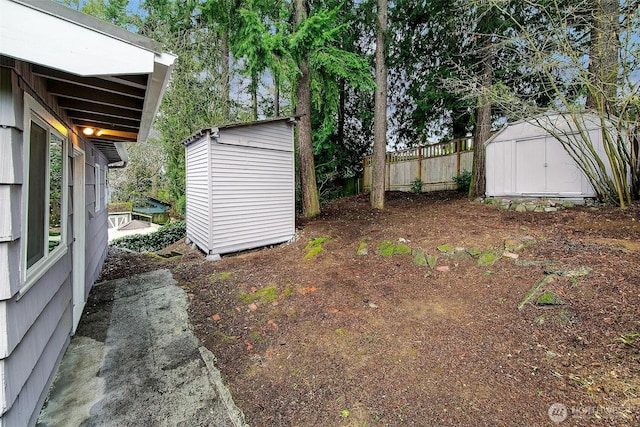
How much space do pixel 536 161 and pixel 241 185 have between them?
6.93 m

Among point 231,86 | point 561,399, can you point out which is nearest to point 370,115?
point 231,86

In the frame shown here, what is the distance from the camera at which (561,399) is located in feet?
6.10

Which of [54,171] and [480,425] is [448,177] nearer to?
[480,425]

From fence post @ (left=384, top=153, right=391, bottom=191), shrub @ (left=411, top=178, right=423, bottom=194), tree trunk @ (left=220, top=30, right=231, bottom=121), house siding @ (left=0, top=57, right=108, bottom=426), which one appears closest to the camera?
house siding @ (left=0, top=57, right=108, bottom=426)

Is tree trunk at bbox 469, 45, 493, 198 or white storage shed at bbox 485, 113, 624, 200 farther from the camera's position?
tree trunk at bbox 469, 45, 493, 198

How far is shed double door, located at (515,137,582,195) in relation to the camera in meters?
6.36

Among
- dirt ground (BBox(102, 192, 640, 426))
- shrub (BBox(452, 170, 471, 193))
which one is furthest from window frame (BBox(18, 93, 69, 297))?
shrub (BBox(452, 170, 471, 193))

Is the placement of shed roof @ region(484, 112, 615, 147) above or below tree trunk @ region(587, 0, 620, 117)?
below

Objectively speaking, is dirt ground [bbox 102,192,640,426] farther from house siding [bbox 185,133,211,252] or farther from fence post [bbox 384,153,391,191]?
fence post [bbox 384,153,391,191]

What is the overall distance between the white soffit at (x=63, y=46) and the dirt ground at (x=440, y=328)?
227 cm

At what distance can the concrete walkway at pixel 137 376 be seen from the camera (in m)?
1.92

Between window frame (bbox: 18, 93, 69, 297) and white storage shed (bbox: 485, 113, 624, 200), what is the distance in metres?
7.33

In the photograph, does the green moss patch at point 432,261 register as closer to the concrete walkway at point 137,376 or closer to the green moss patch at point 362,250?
the green moss patch at point 362,250

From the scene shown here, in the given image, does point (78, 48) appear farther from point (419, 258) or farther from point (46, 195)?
point (419, 258)
